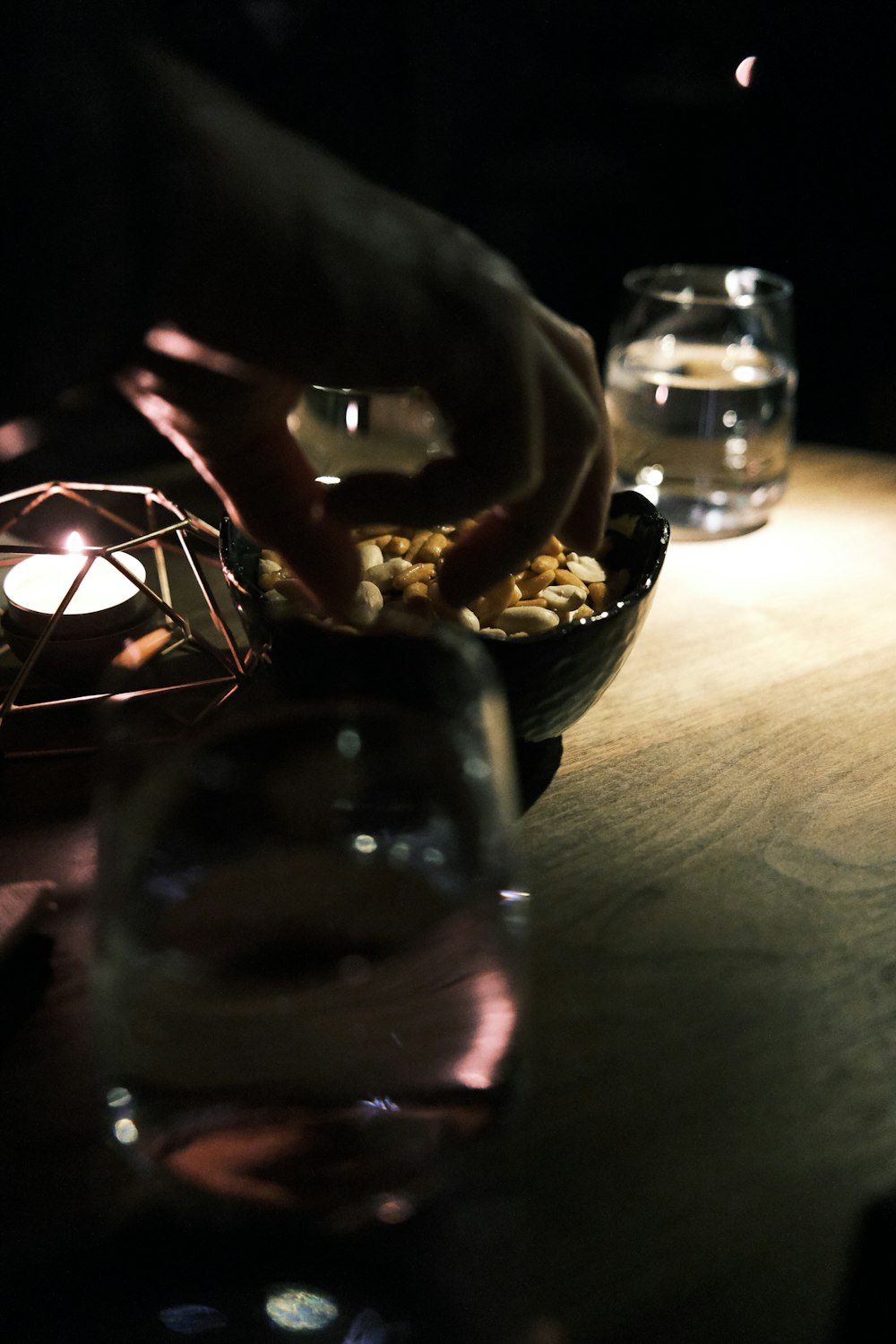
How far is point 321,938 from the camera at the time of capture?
0.89ft

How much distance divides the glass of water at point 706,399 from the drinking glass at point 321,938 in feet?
1.74

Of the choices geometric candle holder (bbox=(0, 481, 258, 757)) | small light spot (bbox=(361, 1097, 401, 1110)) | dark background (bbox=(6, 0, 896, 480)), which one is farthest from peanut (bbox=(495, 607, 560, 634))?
dark background (bbox=(6, 0, 896, 480))

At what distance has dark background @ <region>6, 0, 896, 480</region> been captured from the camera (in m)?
1.28

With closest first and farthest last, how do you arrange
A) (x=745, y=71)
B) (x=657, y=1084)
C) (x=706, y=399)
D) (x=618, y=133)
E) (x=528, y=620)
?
(x=657, y=1084)
(x=528, y=620)
(x=706, y=399)
(x=745, y=71)
(x=618, y=133)

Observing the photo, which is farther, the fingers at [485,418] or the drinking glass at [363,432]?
the drinking glass at [363,432]

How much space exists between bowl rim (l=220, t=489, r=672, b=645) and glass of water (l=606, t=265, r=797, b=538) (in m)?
0.24

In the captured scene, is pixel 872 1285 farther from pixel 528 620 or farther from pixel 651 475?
pixel 651 475

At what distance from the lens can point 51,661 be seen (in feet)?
1.64

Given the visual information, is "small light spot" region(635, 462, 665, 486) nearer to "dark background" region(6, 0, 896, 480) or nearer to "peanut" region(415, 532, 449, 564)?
"peanut" region(415, 532, 449, 564)

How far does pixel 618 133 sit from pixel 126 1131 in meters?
1.43

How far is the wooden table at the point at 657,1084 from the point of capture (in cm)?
28

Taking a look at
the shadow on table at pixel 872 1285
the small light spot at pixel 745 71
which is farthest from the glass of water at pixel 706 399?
the small light spot at pixel 745 71

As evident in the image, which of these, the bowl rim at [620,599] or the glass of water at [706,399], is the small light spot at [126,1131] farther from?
the glass of water at [706,399]

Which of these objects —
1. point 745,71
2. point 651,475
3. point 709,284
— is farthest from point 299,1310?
point 745,71
